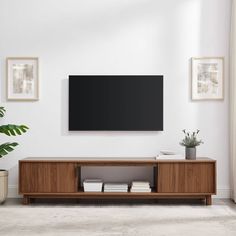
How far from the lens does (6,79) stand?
5.25 m

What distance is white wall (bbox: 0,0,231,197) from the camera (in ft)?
17.2

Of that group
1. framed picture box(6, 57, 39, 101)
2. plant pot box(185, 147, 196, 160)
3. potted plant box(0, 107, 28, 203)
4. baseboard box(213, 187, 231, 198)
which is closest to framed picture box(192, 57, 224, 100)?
plant pot box(185, 147, 196, 160)

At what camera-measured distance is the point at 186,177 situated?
15.6 feet

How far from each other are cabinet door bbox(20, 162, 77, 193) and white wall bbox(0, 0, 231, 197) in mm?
535

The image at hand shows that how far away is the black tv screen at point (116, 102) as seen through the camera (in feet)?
17.0

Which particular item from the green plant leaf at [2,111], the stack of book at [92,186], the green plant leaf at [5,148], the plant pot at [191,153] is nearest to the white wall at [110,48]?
the green plant leaf at [2,111]

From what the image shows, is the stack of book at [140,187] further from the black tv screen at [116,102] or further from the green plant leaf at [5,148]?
the green plant leaf at [5,148]

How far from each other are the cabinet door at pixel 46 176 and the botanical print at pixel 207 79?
74.6 inches

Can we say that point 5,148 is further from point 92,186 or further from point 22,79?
point 92,186

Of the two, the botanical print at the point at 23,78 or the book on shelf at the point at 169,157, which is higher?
the botanical print at the point at 23,78

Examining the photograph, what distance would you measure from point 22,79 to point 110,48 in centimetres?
119

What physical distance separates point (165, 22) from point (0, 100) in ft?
7.63

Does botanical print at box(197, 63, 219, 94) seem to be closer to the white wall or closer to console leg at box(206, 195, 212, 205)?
the white wall

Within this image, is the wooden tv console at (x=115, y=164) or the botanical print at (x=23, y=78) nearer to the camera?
the wooden tv console at (x=115, y=164)
